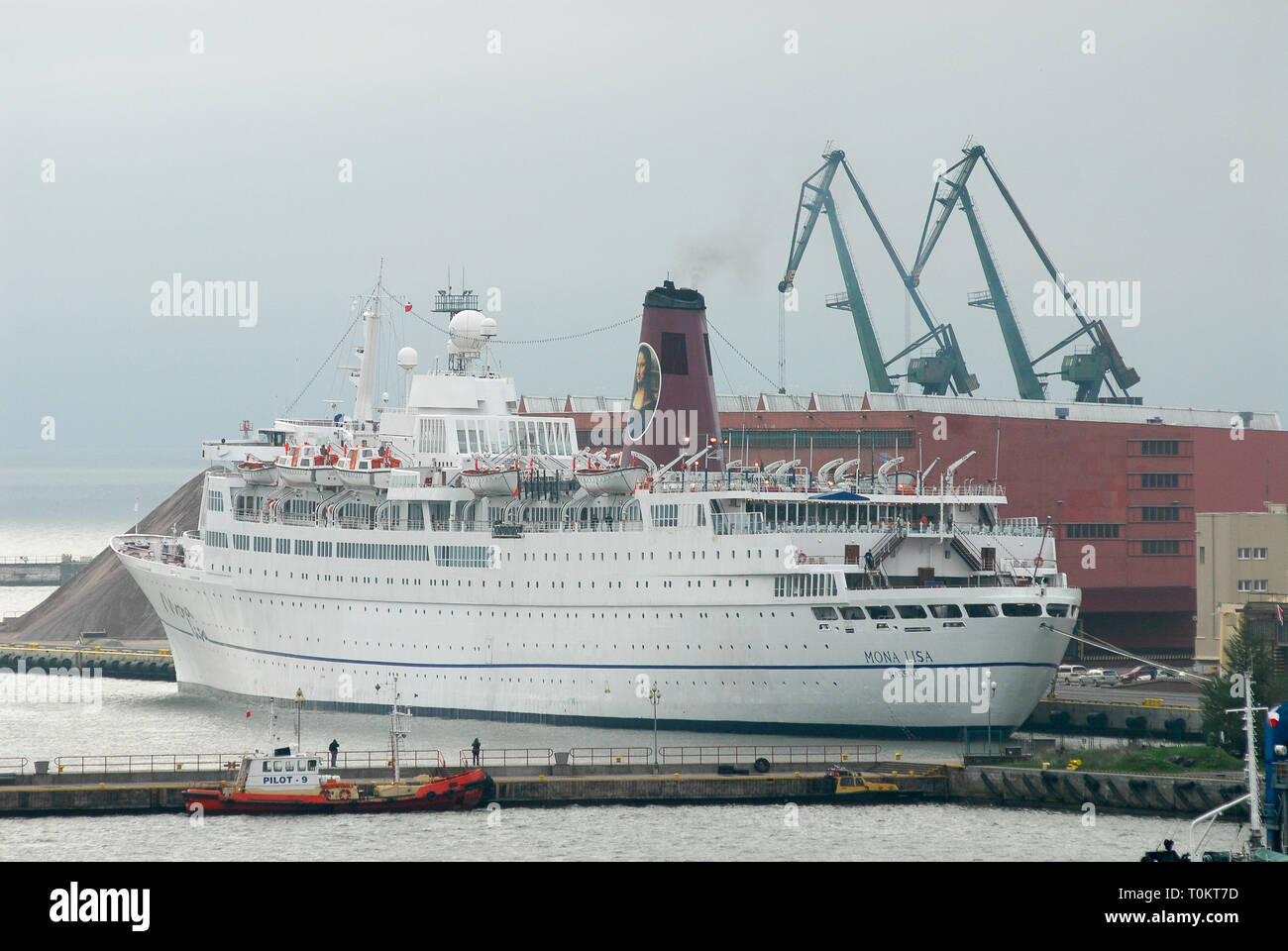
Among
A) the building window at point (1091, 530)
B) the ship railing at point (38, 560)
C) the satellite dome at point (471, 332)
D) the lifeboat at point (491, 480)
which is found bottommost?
the ship railing at point (38, 560)

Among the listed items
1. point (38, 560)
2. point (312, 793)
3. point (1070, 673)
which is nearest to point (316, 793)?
point (312, 793)

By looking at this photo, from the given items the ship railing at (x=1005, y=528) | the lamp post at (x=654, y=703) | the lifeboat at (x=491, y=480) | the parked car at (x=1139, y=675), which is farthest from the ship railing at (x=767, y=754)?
the parked car at (x=1139, y=675)

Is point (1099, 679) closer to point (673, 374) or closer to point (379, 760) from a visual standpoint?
point (673, 374)

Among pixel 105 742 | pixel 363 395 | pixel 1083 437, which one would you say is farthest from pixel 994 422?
pixel 105 742

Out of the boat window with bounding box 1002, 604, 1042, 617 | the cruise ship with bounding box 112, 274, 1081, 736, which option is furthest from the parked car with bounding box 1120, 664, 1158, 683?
the boat window with bounding box 1002, 604, 1042, 617

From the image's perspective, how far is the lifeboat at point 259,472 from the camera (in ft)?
200

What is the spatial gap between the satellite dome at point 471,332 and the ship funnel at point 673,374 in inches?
232

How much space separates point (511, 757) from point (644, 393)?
1424 centimetres

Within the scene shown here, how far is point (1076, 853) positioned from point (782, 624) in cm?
1263

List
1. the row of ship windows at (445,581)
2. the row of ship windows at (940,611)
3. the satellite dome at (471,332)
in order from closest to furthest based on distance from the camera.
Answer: the row of ship windows at (940,611), the row of ship windows at (445,581), the satellite dome at (471,332)

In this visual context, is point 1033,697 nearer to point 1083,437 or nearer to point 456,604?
point 456,604

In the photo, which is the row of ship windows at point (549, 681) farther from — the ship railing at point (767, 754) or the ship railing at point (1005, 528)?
the ship railing at point (1005, 528)

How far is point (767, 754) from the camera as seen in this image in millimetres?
46156

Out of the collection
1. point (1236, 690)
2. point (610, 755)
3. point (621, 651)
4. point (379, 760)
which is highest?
point (621, 651)
